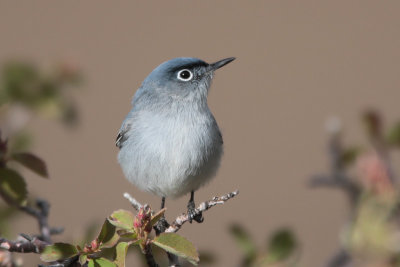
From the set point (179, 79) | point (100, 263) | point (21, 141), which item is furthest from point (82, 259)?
point (179, 79)

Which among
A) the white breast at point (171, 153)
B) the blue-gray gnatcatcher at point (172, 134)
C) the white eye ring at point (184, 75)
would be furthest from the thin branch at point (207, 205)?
the white eye ring at point (184, 75)

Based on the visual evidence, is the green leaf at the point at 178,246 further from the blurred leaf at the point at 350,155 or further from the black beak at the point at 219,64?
the black beak at the point at 219,64

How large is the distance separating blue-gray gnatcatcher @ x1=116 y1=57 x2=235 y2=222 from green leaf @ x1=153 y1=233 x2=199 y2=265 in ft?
3.62

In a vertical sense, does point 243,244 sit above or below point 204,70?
below

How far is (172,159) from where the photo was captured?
9.14 feet

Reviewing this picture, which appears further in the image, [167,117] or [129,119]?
[129,119]

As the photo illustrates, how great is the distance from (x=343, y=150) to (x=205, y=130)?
121 centimetres

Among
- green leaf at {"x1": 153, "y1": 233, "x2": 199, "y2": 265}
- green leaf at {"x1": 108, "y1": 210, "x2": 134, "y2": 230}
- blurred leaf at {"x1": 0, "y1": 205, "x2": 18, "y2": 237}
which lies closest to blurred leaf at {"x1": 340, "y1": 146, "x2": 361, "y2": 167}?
green leaf at {"x1": 153, "y1": 233, "x2": 199, "y2": 265}

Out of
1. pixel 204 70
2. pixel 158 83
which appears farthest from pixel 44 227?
pixel 204 70

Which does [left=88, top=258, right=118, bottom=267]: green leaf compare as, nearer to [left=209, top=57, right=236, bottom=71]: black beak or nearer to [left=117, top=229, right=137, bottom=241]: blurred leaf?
[left=117, top=229, right=137, bottom=241]: blurred leaf

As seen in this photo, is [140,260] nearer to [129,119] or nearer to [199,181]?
[199,181]

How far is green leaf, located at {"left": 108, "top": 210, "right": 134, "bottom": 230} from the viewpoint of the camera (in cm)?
154

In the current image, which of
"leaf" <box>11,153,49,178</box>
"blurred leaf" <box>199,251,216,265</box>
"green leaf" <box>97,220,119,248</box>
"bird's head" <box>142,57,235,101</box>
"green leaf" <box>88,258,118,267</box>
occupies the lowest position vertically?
"blurred leaf" <box>199,251,216,265</box>

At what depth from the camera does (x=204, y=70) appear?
3.42 meters
